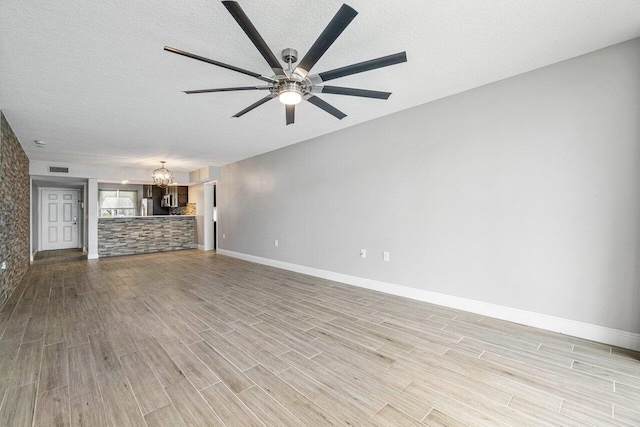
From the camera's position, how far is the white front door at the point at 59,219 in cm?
916

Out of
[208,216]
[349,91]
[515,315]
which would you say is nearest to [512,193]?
[515,315]

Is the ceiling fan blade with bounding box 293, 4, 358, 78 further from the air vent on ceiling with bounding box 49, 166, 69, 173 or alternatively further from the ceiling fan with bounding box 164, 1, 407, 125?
the air vent on ceiling with bounding box 49, 166, 69, 173

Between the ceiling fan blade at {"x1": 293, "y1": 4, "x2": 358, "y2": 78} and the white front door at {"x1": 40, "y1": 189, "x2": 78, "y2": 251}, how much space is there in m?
11.4

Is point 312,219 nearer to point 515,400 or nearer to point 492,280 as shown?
point 492,280

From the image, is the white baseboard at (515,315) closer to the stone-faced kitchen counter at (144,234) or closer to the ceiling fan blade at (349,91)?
the ceiling fan blade at (349,91)

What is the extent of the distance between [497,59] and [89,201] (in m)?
9.39

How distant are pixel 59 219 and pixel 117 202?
179cm

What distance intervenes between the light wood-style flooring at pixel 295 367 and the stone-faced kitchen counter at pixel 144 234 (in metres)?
4.70

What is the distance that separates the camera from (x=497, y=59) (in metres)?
2.61

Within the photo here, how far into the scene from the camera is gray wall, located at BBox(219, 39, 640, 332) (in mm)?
2434

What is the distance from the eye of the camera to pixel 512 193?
2.96 m

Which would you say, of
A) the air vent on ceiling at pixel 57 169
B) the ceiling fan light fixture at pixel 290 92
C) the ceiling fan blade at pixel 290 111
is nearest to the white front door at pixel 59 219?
the air vent on ceiling at pixel 57 169

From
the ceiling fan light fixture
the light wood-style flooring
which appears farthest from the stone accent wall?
the ceiling fan light fixture

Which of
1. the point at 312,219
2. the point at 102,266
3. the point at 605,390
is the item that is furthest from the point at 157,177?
the point at 605,390
